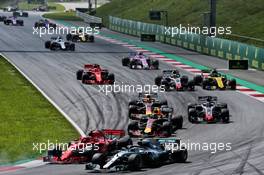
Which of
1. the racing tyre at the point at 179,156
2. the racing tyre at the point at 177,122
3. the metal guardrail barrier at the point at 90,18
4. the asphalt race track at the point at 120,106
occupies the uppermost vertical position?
the racing tyre at the point at 179,156

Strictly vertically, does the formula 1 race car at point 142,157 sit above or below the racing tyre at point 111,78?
above

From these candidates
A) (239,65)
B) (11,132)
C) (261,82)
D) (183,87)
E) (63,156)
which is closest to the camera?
(63,156)

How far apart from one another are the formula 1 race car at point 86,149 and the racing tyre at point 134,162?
1.88 metres

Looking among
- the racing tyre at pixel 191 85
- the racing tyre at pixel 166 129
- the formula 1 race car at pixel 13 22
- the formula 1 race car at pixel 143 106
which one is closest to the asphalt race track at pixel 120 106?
the racing tyre at pixel 191 85

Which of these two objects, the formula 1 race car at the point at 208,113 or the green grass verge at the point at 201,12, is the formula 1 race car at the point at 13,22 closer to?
the green grass verge at the point at 201,12

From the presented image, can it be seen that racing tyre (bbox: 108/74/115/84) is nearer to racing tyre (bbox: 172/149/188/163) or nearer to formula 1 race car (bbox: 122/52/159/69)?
formula 1 race car (bbox: 122/52/159/69)

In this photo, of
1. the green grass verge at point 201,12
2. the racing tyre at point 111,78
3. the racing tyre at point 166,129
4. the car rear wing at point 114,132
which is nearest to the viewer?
the car rear wing at point 114,132

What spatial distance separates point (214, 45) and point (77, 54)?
1098 centimetres

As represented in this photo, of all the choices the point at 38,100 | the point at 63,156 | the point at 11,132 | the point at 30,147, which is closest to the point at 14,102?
the point at 38,100

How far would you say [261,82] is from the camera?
160ft

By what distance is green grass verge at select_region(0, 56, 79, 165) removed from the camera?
2815 centimetres

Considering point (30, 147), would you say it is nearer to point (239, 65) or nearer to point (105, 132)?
point (105, 132)

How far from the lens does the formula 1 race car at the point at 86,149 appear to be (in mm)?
25356

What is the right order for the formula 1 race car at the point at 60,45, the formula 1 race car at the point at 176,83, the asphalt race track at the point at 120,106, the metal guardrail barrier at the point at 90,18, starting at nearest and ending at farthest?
the asphalt race track at the point at 120,106 < the formula 1 race car at the point at 176,83 < the formula 1 race car at the point at 60,45 < the metal guardrail barrier at the point at 90,18
